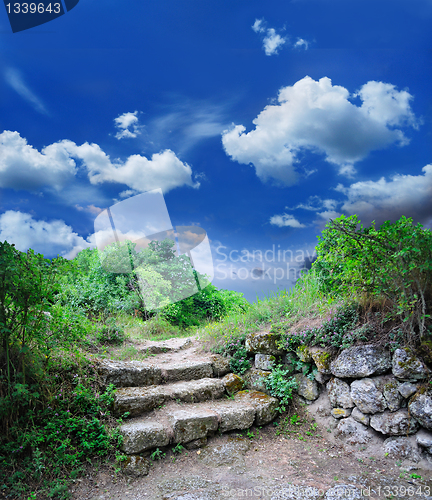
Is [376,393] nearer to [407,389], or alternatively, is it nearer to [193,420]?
[407,389]

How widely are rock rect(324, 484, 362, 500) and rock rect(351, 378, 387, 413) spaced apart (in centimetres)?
104

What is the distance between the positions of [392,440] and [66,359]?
Result: 4307mm

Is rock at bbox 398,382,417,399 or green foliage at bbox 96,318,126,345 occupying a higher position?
green foliage at bbox 96,318,126,345

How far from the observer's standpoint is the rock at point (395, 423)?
3760mm

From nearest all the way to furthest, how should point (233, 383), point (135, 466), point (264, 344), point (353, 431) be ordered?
point (135, 466), point (353, 431), point (233, 383), point (264, 344)

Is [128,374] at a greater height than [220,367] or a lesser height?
greater

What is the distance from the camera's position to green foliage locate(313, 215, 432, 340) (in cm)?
393

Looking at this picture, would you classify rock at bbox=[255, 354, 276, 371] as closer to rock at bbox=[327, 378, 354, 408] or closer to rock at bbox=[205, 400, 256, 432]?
rock at bbox=[205, 400, 256, 432]

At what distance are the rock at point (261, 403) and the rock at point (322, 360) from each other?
89 cm

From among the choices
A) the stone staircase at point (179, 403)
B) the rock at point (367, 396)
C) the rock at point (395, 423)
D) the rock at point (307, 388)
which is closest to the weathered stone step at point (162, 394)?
the stone staircase at point (179, 403)

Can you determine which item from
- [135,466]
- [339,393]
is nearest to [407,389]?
[339,393]

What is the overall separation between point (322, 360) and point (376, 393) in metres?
0.82

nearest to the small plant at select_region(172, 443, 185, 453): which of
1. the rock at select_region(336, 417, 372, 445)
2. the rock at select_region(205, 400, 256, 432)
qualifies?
the rock at select_region(205, 400, 256, 432)

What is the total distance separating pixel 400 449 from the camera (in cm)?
375
